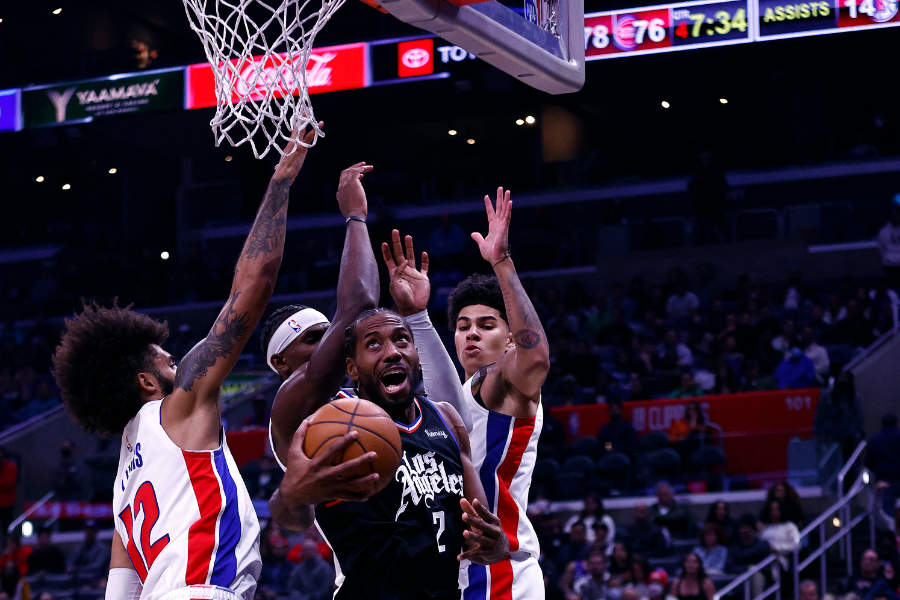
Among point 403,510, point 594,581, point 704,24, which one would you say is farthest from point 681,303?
point 403,510

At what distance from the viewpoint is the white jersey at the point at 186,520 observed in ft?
11.5

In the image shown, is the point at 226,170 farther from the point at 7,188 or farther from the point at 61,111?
the point at 61,111

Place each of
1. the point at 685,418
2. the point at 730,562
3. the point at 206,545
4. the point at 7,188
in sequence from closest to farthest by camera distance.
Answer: the point at 206,545 → the point at 730,562 → the point at 685,418 → the point at 7,188

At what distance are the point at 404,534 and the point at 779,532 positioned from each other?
6.76m

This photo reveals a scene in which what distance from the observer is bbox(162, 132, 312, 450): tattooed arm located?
3.52 meters

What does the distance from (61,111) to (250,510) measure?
11.8 meters

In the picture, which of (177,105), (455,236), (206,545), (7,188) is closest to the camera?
(206,545)

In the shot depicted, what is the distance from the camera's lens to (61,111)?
47.2 ft

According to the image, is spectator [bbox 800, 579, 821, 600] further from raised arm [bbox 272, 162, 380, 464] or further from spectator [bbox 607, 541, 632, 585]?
raised arm [bbox 272, 162, 380, 464]

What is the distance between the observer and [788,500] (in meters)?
9.78


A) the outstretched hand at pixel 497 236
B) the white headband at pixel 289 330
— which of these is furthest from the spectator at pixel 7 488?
the outstretched hand at pixel 497 236

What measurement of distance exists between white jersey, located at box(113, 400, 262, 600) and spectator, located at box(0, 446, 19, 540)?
34.2ft

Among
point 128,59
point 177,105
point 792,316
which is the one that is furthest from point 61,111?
point 792,316

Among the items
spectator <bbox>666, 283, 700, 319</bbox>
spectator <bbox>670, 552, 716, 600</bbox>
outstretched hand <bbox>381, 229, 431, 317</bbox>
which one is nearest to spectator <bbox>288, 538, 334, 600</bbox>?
spectator <bbox>670, 552, 716, 600</bbox>
